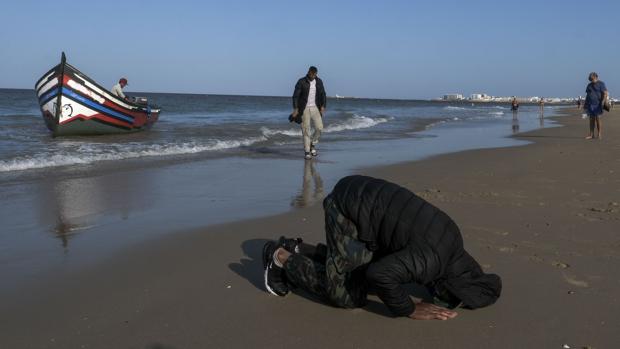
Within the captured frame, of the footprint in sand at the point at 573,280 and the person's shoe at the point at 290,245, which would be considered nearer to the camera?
the footprint in sand at the point at 573,280

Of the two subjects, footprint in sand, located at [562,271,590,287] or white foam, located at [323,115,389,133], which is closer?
footprint in sand, located at [562,271,590,287]

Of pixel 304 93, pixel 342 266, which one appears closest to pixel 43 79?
pixel 304 93

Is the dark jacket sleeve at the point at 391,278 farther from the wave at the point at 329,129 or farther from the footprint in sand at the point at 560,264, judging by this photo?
the wave at the point at 329,129

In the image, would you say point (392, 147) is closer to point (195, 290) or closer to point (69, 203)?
point (69, 203)

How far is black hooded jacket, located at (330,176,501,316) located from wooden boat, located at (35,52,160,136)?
13.9m

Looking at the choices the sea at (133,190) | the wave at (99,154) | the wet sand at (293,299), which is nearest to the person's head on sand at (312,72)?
the sea at (133,190)

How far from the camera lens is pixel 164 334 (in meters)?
2.83

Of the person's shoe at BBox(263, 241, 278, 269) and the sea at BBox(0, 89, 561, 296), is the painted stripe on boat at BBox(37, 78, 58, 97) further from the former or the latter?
the person's shoe at BBox(263, 241, 278, 269)

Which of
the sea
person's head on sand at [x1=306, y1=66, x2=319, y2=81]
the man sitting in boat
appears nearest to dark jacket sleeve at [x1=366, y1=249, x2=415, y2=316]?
the sea

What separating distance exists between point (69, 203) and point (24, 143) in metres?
8.05

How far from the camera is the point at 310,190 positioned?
7.01 m

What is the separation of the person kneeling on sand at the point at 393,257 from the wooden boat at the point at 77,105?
13753 mm

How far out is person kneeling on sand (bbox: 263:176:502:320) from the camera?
116 inches

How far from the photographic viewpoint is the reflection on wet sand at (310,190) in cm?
620
